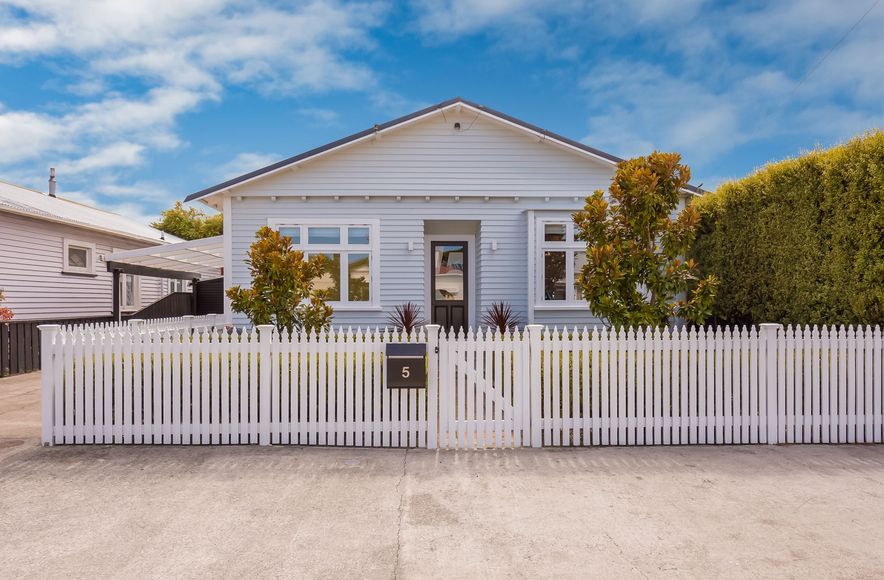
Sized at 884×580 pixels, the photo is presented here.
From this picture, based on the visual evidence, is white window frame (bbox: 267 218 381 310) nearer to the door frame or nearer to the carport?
the door frame

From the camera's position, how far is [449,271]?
11.3m

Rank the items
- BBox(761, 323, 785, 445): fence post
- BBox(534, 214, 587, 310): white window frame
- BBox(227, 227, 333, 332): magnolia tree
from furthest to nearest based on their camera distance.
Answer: BBox(534, 214, 587, 310): white window frame
BBox(227, 227, 333, 332): magnolia tree
BBox(761, 323, 785, 445): fence post

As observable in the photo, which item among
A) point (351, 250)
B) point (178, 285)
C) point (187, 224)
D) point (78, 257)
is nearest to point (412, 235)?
point (351, 250)

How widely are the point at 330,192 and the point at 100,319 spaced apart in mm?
9520

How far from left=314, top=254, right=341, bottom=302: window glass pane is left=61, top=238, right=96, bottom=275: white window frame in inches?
362

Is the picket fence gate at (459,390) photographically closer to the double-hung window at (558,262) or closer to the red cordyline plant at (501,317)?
the red cordyline plant at (501,317)

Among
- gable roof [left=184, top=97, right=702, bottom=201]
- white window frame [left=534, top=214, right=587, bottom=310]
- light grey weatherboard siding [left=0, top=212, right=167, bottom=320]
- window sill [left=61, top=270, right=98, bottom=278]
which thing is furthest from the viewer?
window sill [left=61, top=270, right=98, bottom=278]

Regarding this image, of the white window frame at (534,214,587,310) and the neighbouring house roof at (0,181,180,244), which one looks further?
the neighbouring house roof at (0,181,180,244)

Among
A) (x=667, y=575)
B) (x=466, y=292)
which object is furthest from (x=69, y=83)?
(x=667, y=575)

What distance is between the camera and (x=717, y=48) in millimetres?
13734

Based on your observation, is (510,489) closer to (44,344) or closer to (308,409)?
(308,409)

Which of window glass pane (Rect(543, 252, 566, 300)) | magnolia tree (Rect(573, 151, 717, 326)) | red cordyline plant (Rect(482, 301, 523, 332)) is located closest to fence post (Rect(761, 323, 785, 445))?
magnolia tree (Rect(573, 151, 717, 326))

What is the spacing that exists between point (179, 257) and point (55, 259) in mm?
3748

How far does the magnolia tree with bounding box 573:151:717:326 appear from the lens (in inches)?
226
